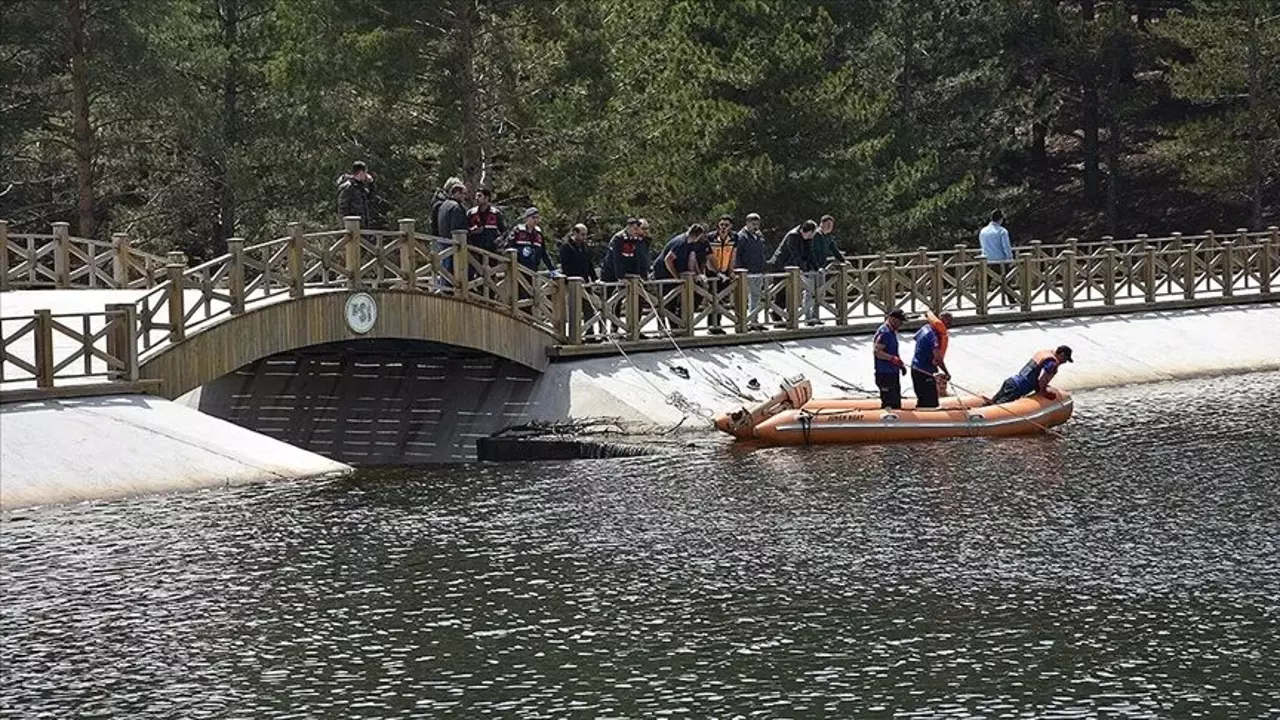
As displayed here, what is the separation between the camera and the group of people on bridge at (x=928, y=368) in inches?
1257

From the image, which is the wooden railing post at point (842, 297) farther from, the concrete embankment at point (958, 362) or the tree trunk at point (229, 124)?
the tree trunk at point (229, 124)

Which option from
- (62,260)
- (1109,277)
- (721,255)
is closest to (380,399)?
(721,255)

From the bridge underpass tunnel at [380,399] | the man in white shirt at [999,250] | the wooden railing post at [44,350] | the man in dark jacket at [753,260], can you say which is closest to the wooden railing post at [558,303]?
the bridge underpass tunnel at [380,399]

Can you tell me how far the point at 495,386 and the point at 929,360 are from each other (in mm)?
6917

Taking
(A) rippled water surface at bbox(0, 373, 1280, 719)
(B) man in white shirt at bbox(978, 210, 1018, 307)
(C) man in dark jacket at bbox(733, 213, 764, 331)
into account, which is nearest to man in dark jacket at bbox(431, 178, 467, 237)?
(A) rippled water surface at bbox(0, 373, 1280, 719)

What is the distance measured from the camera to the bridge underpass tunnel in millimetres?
34625

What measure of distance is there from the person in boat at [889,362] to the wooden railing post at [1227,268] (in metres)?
15.6

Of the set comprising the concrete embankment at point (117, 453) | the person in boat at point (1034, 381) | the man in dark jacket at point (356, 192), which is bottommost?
the concrete embankment at point (117, 453)

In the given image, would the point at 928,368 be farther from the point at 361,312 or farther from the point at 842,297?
the point at 361,312

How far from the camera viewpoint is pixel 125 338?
Result: 28281 millimetres

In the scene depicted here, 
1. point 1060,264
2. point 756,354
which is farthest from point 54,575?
point 1060,264

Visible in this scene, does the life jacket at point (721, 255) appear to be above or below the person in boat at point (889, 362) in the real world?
above

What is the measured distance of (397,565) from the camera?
914 inches

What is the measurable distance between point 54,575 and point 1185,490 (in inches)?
506
